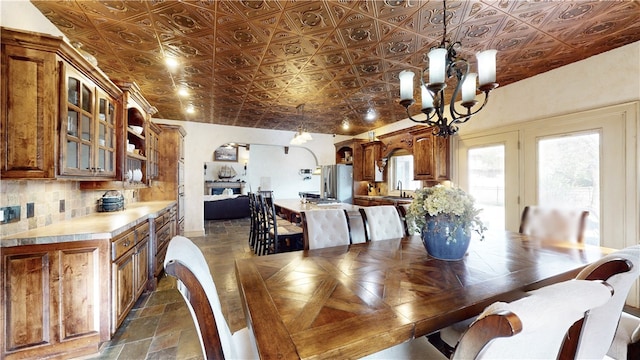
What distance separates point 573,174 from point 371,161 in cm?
369

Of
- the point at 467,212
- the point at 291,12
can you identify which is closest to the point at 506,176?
the point at 467,212

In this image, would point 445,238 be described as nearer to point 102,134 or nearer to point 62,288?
point 62,288

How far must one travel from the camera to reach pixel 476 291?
1189 mm

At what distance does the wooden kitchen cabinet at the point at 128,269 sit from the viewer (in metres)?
1.88

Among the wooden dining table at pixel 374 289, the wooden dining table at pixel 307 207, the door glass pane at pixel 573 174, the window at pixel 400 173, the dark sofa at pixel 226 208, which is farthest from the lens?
the dark sofa at pixel 226 208

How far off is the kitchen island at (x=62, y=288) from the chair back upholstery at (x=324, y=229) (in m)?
1.52

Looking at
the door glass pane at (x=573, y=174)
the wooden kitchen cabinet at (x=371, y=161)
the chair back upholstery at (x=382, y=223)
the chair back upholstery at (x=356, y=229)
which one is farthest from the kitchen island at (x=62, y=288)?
the wooden kitchen cabinet at (x=371, y=161)

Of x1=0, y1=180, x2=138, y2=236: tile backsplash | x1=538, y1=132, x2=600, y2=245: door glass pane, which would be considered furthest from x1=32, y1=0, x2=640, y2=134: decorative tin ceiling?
x1=0, y1=180, x2=138, y2=236: tile backsplash

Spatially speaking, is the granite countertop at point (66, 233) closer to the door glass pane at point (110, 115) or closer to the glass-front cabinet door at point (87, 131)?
the glass-front cabinet door at point (87, 131)

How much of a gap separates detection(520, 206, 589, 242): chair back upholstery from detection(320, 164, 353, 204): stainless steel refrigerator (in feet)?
13.2

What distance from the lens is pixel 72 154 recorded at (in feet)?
6.12

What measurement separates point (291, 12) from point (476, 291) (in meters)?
2.33

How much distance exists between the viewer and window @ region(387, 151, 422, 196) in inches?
217

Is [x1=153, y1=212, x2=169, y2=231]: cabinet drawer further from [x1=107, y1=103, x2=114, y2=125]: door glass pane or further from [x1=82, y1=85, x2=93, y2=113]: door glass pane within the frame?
[x1=82, y1=85, x2=93, y2=113]: door glass pane
